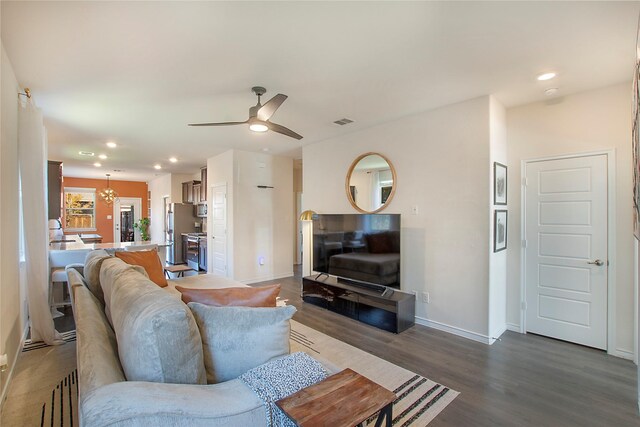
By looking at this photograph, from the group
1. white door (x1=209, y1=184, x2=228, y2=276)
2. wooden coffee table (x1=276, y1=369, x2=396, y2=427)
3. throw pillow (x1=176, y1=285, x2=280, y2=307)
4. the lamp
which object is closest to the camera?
wooden coffee table (x1=276, y1=369, x2=396, y2=427)

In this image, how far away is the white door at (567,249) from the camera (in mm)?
3020

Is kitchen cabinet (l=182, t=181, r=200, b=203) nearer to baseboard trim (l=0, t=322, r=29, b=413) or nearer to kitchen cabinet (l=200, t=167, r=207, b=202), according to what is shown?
kitchen cabinet (l=200, t=167, r=207, b=202)

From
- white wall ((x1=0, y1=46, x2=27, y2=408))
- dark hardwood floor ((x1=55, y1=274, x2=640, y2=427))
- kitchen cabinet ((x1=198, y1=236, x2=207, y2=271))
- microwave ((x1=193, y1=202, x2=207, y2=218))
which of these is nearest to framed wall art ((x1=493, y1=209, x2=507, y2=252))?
dark hardwood floor ((x1=55, y1=274, x2=640, y2=427))

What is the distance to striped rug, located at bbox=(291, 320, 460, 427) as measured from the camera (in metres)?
2.04

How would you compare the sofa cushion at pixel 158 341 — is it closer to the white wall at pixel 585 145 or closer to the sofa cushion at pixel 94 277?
the sofa cushion at pixel 94 277

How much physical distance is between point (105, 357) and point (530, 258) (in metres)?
4.05

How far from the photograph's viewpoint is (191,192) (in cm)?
830

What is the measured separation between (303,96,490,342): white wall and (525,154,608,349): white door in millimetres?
732

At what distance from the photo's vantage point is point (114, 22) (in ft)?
6.40

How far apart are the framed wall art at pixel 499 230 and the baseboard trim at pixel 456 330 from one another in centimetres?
97

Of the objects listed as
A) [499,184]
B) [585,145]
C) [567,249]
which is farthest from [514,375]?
[585,145]

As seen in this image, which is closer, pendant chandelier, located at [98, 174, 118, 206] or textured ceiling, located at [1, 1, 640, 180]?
textured ceiling, located at [1, 1, 640, 180]

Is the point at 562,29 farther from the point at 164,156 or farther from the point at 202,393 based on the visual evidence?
the point at 164,156

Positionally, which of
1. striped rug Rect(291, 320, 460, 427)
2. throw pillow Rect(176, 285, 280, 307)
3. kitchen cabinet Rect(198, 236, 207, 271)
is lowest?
striped rug Rect(291, 320, 460, 427)
